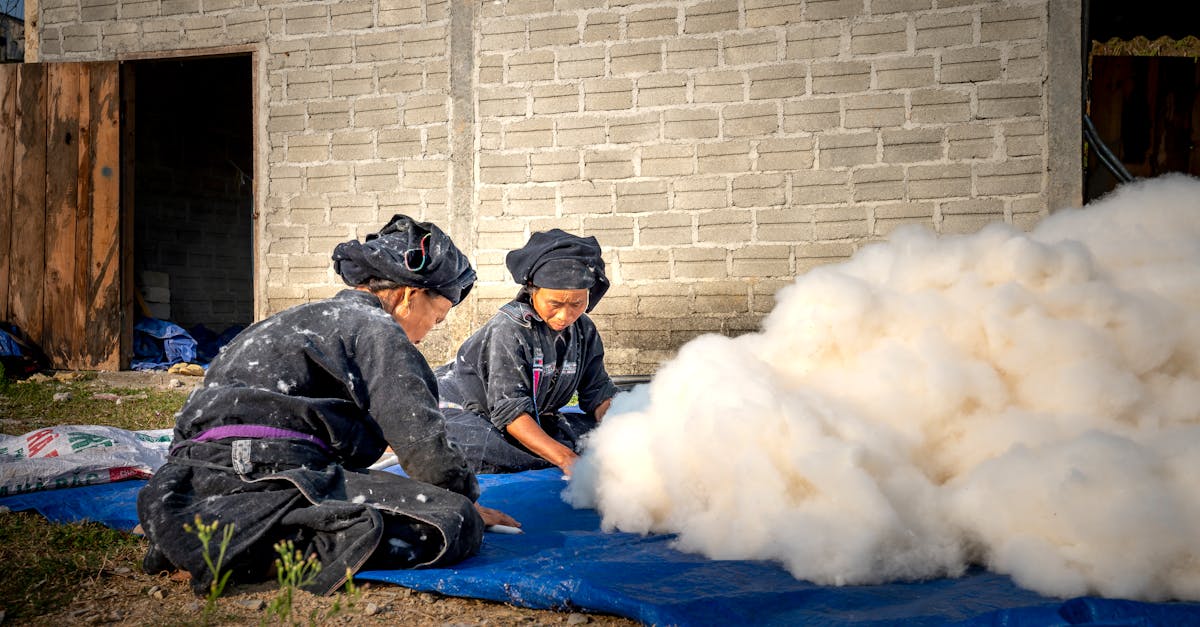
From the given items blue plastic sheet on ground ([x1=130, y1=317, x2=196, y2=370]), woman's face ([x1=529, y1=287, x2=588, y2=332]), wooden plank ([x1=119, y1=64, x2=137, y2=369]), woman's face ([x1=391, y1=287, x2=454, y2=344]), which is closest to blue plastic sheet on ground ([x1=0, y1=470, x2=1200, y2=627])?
woman's face ([x1=391, y1=287, x2=454, y2=344])

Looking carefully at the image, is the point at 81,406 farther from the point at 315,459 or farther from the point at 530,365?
the point at 315,459

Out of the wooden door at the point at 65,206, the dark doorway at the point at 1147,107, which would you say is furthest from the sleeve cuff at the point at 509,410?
the dark doorway at the point at 1147,107

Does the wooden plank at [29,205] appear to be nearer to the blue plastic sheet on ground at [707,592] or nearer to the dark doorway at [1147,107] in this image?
the blue plastic sheet on ground at [707,592]

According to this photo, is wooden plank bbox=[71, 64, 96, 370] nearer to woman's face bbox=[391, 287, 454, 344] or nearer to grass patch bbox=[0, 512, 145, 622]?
grass patch bbox=[0, 512, 145, 622]

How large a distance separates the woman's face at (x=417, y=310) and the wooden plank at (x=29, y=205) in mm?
6822

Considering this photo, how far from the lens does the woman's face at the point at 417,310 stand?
2666 millimetres

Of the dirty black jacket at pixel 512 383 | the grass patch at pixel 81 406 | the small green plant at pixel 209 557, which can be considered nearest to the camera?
the small green plant at pixel 209 557

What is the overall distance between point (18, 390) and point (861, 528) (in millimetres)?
6750

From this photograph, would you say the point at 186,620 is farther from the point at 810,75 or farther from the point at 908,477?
the point at 810,75

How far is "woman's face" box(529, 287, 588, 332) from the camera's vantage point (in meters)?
3.77

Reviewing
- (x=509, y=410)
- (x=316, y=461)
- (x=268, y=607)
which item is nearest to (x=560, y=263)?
(x=509, y=410)

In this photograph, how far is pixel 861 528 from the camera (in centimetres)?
222

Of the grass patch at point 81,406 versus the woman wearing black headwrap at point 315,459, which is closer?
the woman wearing black headwrap at point 315,459

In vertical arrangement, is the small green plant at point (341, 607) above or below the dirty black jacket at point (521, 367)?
below
